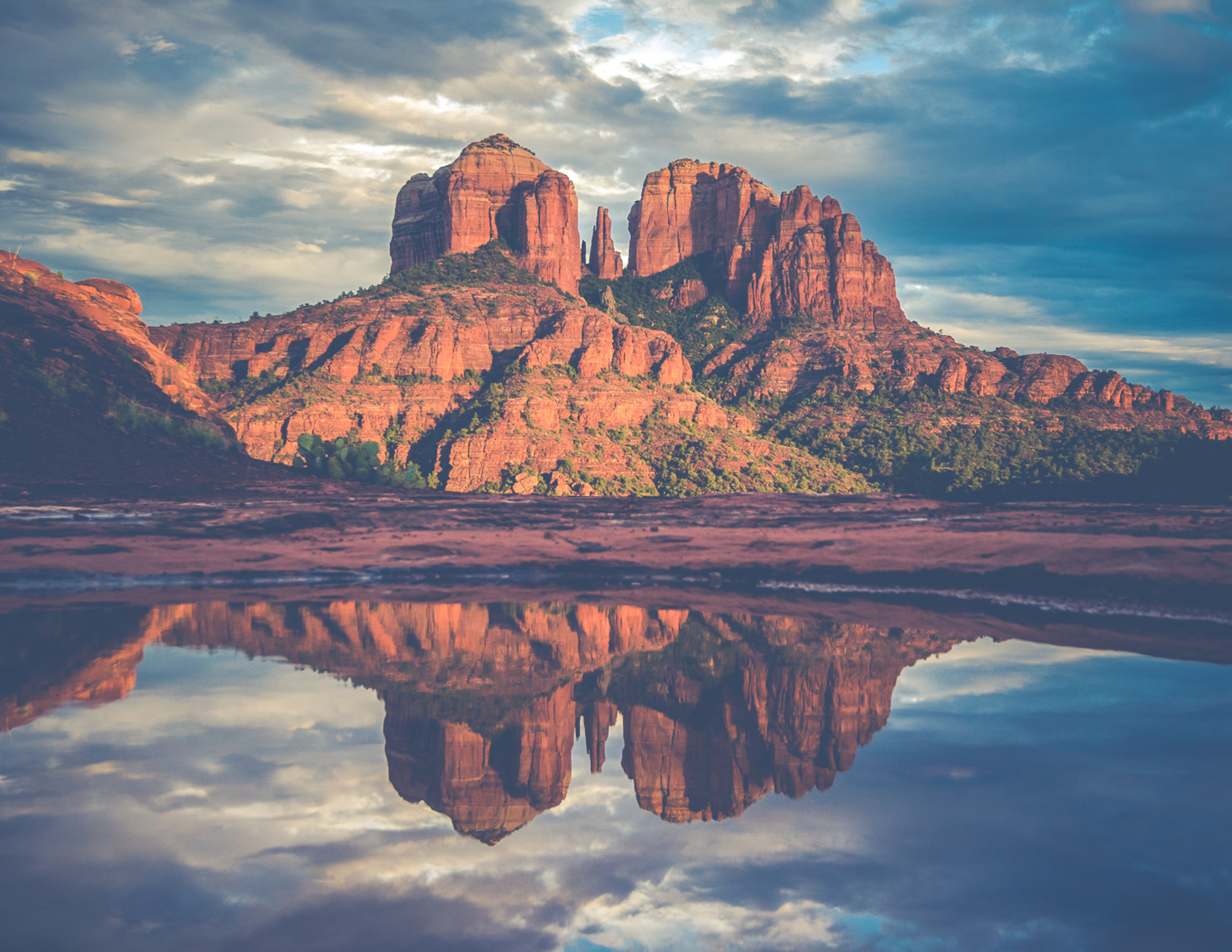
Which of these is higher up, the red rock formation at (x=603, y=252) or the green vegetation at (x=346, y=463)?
the red rock formation at (x=603, y=252)

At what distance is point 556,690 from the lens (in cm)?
1791

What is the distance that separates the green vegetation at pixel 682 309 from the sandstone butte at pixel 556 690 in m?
123

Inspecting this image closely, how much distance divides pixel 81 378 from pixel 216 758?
51.1 m

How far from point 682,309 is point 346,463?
321ft

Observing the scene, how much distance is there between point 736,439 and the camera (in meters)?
116

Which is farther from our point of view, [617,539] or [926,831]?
[617,539]

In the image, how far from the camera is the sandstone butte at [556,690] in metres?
12.8

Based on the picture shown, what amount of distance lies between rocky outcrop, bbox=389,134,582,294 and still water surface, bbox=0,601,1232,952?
459 ft

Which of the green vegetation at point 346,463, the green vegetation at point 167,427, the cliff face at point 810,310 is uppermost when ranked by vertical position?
the cliff face at point 810,310

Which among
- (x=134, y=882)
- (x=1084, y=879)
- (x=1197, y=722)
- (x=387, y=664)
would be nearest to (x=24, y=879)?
(x=134, y=882)

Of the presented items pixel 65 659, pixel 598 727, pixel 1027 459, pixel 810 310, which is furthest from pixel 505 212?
pixel 598 727

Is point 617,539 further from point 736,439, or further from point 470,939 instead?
point 736,439

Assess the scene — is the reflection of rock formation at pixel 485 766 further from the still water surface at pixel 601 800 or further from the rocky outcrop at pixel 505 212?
the rocky outcrop at pixel 505 212

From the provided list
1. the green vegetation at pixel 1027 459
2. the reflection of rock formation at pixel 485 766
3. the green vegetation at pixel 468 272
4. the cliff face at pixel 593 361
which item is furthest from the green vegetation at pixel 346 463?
the green vegetation at pixel 1027 459
